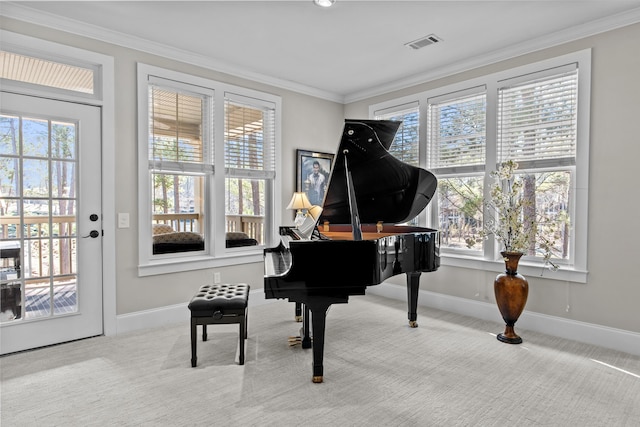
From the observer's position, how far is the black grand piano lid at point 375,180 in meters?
2.85

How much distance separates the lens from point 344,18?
3051 mm

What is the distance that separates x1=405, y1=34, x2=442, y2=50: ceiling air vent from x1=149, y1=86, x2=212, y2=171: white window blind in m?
2.33

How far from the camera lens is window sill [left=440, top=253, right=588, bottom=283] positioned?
331cm

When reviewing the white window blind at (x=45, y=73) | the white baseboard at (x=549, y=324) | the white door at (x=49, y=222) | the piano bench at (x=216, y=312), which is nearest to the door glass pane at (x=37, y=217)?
the white door at (x=49, y=222)

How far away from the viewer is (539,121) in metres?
3.54

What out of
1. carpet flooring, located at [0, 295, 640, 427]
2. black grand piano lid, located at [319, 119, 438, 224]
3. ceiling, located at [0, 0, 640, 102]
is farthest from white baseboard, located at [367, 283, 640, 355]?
ceiling, located at [0, 0, 640, 102]

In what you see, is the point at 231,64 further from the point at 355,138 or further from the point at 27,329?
the point at 27,329

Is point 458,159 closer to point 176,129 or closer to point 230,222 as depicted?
point 230,222

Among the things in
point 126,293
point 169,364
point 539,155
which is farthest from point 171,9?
point 539,155

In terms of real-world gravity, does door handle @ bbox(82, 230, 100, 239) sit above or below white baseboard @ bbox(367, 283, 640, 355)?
→ above

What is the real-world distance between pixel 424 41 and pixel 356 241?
2.30 meters

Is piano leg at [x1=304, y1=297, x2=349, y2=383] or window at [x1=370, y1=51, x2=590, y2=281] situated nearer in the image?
piano leg at [x1=304, y1=297, x2=349, y2=383]

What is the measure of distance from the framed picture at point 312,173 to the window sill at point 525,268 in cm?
190

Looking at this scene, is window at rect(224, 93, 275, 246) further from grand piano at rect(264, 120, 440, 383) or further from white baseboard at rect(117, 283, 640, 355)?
grand piano at rect(264, 120, 440, 383)
